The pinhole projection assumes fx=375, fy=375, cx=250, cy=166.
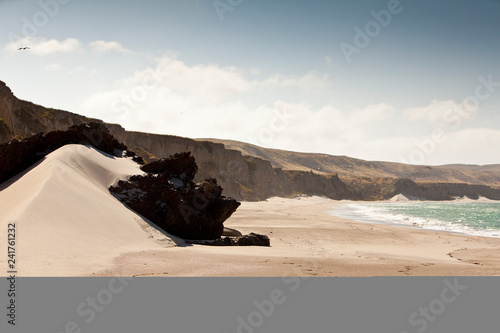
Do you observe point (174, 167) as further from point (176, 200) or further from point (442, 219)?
point (442, 219)

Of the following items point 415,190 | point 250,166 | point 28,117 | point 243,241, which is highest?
point 28,117

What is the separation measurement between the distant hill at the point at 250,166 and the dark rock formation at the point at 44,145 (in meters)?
7.64

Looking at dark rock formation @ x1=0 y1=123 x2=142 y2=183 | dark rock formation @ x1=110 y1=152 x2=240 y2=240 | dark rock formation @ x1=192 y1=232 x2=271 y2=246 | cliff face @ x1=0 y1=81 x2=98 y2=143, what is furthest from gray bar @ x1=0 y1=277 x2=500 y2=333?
cliff face @ x1=0 y1=81 x2=98 y2=143

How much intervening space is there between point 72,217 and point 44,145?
5.49m

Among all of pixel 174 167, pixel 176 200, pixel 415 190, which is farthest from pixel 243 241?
pixel 415 190

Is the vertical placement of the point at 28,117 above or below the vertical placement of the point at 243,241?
above

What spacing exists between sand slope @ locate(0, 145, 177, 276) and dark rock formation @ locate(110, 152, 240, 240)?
498 mm

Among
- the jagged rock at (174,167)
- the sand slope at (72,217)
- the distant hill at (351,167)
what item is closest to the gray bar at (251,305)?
the sand slope at (72,217)

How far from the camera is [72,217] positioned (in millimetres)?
7871

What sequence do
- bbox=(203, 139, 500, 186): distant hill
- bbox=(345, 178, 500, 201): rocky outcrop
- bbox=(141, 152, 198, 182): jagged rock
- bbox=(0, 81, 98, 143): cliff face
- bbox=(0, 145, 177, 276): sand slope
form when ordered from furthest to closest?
bbox=(203, 139, 500, 186): distant hill → bbox=(345, 178, 500, 201): rocky outcrop → bbox=(0, 81, 98, 143): cliff face → bbox=(141, 152, 198, 182): jagged rock → bbox=(0, 145, 177, 276): sand slope

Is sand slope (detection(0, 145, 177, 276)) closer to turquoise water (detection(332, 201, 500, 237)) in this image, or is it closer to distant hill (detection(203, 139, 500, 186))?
turquoise water (detection(332, 201, 500, 237))

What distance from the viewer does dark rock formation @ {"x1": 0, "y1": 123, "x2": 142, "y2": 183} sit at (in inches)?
428

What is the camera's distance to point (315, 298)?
Answer: 3.14 metres

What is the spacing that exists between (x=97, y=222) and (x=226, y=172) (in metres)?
52.6
